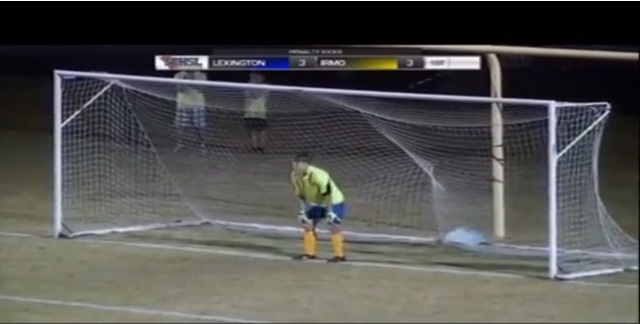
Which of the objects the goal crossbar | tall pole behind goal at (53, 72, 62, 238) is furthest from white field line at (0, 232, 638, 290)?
the goal crossbar

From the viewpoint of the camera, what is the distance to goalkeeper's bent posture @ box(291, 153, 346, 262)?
41.3 feet

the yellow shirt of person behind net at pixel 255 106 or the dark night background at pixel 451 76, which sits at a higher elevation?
the dark night background at pixel 451 76

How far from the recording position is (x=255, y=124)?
16672 millimetres

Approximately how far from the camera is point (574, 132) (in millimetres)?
12531

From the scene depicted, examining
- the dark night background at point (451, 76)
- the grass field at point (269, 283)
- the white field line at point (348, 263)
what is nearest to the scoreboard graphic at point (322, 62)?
the grass field at point (269, 283)

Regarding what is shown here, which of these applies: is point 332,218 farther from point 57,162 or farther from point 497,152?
point 57,162

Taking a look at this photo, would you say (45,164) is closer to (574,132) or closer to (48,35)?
(48,35)

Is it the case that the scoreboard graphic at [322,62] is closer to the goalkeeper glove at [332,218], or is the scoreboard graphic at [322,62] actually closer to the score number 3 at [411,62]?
the score number 3 at [411,62]

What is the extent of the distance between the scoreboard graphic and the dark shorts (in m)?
1.36

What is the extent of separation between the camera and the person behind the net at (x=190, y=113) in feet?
51.6

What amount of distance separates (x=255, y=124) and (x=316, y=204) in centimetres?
408

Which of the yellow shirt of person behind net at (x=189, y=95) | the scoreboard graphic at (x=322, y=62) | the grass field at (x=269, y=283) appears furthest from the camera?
the yellow shirt of person behind net at (x=189, y=95)

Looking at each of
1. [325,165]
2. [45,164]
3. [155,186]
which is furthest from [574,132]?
[45,164]

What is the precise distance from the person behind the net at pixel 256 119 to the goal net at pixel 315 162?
8 cm
